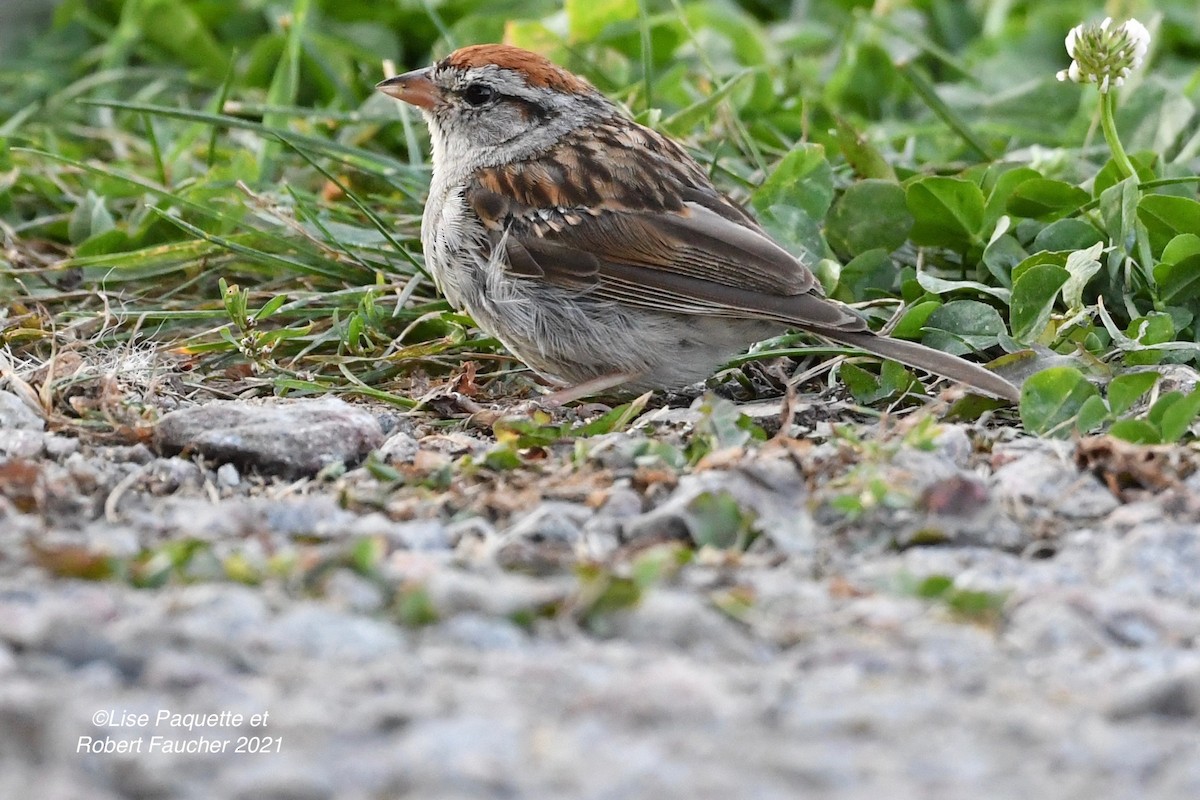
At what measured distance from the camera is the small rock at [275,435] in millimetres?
3637

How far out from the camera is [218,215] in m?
5.05

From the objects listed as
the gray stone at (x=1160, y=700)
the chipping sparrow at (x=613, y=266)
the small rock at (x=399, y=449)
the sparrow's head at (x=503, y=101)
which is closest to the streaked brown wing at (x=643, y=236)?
the chipping sparrow at (x=613, y=266)

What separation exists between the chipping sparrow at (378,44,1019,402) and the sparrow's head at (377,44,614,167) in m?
0.02

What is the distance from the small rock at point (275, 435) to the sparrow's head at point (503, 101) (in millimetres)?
1430

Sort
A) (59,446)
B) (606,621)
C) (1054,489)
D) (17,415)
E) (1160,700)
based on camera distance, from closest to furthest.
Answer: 1. (1160,700)
2. (606,621)
3. (1054,489)
4. (59,446)
5. (17,415)

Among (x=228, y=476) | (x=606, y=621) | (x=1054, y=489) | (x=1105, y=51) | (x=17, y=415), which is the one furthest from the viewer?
(x=1105, y=51)

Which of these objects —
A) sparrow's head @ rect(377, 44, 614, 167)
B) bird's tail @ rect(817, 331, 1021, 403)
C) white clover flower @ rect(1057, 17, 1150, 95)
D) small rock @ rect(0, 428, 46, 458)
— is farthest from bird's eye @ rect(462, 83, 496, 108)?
small rock @ rect(0, 428, 46, 458)

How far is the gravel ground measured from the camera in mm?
2074

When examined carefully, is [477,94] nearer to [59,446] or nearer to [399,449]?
[399,449]

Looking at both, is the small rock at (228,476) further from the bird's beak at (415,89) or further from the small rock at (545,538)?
the bird's beak at (415,89)

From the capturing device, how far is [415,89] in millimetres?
5078

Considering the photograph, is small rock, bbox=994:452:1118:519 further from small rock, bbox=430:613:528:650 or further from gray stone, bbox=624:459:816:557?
small rock, bbox=430:613:528:650

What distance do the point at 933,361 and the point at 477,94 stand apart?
5.77 ft

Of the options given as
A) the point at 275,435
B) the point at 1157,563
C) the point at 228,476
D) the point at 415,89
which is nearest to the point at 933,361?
the point at 1157,563
